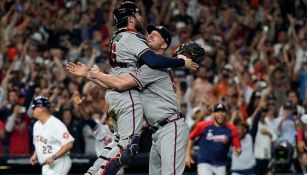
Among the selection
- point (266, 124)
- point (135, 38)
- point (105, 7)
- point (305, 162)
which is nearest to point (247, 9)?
point (105, 7)

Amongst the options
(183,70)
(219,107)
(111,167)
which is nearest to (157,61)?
(111,167)

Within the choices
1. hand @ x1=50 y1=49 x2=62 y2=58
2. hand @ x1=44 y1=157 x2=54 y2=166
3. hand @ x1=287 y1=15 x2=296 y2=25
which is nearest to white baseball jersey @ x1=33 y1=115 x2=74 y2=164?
hand @ x1=44 y1=157 x2=54 y2=166

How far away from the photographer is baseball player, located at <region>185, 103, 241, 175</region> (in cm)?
1456

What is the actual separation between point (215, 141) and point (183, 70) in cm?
418

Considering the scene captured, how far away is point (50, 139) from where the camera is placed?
1294cm

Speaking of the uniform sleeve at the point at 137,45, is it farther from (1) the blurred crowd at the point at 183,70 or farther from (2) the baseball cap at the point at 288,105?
(2) the baseball cap at the point at 288,105

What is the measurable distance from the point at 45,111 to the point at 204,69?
565cm

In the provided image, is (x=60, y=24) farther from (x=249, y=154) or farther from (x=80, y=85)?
(x=249, y=154)

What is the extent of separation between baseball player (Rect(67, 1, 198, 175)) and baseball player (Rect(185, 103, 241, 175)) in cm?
444

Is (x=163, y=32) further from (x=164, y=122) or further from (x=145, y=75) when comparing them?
(x=164, y=122)

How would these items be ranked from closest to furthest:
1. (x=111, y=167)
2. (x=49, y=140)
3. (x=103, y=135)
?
(x=111, y=167)
(x=49, y=140)
(x=103, y=135)

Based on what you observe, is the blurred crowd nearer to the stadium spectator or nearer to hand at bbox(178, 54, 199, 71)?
the stadium spectator

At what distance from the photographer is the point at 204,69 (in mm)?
17984

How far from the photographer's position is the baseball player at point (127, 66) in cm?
991
